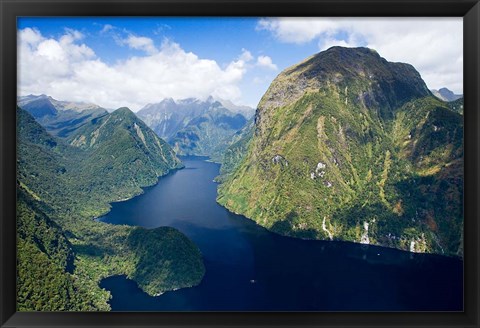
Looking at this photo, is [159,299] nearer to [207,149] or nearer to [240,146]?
[240,146]

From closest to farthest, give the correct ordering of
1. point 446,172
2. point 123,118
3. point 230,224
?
point 446,172 < point 230,224 < point 123,118

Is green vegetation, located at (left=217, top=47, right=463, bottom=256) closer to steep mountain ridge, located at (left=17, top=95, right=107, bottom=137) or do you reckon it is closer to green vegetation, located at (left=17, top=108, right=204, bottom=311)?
green vegetation, located at (left=17, top=108, right=204, bottom=311)

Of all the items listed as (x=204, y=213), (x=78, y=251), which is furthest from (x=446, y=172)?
(x=78, y=251)

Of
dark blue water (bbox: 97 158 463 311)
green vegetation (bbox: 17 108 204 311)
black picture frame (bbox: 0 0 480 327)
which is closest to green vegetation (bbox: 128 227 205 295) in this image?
green vegetation (bbox: 17 108 204 311)

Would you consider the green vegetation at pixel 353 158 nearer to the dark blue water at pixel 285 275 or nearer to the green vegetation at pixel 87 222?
the dark blue water at pixel 285 275

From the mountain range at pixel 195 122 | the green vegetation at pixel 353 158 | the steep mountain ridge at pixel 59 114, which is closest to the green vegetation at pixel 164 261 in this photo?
the green vegetation at pixel 353 158

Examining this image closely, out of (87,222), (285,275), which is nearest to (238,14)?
(285,275)
